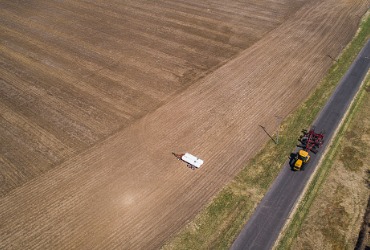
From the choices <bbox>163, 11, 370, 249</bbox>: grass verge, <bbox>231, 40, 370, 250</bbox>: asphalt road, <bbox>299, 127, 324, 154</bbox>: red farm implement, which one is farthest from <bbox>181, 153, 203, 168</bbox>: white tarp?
<bbox>299, 127, 324, 154</bbox>: red farm implement

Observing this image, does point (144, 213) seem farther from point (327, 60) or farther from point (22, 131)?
point (327, 60)

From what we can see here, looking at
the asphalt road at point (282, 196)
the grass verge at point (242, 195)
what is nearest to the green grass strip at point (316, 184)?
the asphalt road at point (282, 196)

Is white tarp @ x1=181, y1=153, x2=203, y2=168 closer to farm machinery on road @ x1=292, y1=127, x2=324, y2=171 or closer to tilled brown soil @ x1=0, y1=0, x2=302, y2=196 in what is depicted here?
farm machinery on road @ x1=292, y1=127, x2=324, y2=171

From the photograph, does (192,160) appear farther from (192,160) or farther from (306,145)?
(306,145)

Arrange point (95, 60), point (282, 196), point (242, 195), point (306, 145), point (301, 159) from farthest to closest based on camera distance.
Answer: point (95, 60)
point (306, 145)
point (301, 159)
point (242, 195)
point (282, 196)

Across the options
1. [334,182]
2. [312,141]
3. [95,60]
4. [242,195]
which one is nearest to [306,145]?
[312,141]

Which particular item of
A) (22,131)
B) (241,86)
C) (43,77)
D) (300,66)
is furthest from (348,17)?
(22,131)

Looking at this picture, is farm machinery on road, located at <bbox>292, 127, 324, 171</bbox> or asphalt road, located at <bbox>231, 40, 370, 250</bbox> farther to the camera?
farm machinery on road, located at <bbox>292, 127, 324, 171</bbox>
